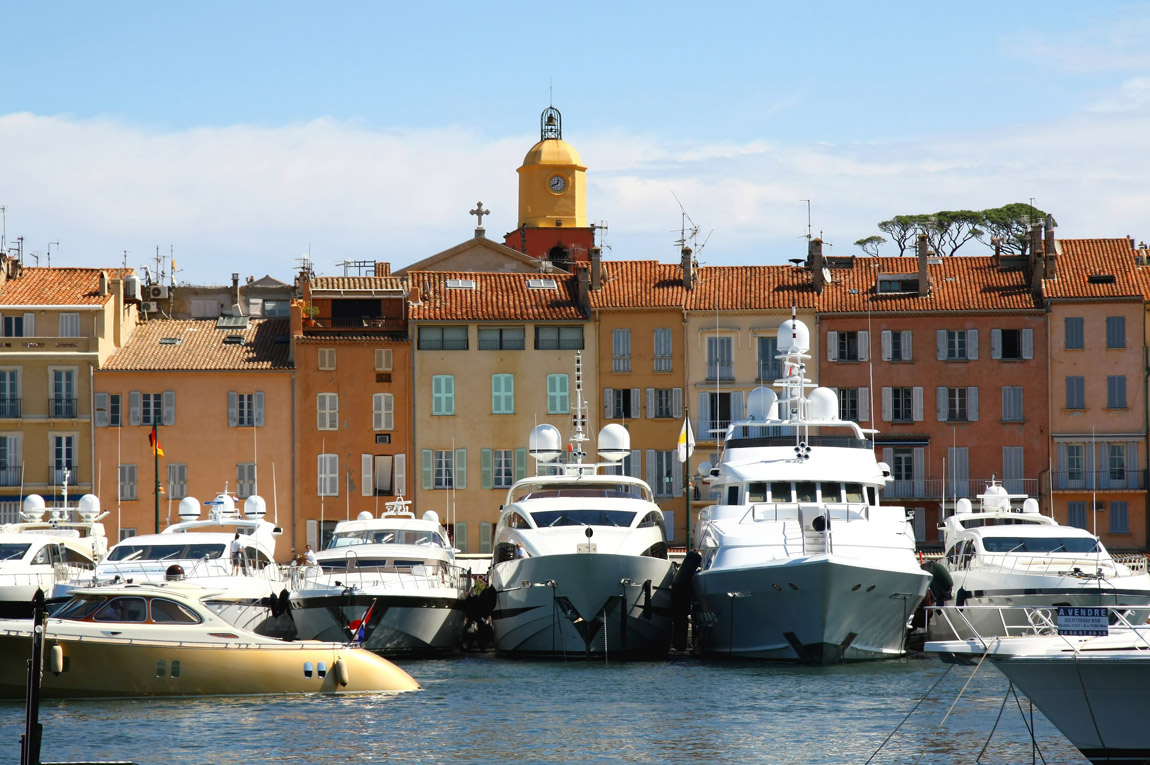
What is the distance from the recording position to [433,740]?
1204 inches

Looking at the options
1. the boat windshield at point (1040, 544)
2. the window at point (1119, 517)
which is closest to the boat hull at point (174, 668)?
the boat windshield at point (1040, 544)

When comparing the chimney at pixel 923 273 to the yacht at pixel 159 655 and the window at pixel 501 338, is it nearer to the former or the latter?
the window at pixel 501 338

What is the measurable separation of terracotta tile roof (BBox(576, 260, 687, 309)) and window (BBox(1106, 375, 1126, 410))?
53.6 feet

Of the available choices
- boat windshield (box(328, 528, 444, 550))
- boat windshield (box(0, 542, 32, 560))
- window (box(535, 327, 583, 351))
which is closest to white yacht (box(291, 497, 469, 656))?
boat windshield (box(328, 528, 444, 550))

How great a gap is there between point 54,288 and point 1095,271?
39867 mm

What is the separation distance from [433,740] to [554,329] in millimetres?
40131

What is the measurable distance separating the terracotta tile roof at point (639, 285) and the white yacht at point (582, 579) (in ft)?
80.0

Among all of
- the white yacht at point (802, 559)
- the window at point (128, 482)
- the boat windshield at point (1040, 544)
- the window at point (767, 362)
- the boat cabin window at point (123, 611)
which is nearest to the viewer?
the boat cabin window at point (123, 611)

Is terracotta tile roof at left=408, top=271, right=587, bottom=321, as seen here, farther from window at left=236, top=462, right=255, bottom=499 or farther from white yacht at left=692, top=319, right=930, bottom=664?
white yacht at left=692, top=319, right=930, bottom=664

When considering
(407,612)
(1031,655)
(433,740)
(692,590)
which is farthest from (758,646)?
(1031,655)

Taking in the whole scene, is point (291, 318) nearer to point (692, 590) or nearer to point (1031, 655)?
point (692, 590)

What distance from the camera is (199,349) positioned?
70.1 meters

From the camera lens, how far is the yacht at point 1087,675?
965 inches

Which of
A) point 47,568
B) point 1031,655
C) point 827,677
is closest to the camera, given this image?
point 1031,655
